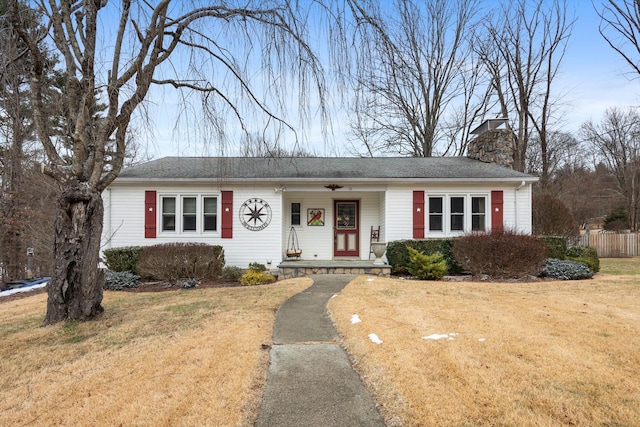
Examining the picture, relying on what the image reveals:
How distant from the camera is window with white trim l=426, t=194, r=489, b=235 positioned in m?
11.2

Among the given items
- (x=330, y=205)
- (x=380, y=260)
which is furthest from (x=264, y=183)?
(x=380, y=260)

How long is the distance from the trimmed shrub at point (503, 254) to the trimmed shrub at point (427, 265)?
2.15 ft

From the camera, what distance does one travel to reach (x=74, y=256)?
17.5ft

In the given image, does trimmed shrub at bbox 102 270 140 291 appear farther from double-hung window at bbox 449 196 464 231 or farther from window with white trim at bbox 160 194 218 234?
double-hung window at bbox 449 196 464 231

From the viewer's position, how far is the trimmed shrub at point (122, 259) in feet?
31.9

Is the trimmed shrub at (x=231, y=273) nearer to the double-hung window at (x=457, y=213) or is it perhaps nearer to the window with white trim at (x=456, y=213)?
the window with white trim at (x=456, y=213)

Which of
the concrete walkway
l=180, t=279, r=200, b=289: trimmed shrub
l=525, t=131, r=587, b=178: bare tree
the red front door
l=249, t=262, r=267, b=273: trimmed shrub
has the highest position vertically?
l=525, t=131, r=587, b=178: bare tree

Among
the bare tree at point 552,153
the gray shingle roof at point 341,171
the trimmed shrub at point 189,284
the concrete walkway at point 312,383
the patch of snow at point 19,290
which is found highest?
the bare tree at point 552,153

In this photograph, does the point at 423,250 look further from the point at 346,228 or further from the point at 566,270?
the point at 566,270

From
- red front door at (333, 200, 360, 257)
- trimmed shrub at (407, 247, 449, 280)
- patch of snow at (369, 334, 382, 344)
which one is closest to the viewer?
patch of snow at (369, 334, 382, 344)

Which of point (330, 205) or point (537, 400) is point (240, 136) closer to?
point (537, 400)

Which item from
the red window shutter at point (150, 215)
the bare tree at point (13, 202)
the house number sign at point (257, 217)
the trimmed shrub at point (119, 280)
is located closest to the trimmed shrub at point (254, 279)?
the house number sign at point (257, 217)

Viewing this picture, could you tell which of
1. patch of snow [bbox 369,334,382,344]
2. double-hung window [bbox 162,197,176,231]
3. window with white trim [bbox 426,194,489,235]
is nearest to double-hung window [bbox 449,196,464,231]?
window with white trim [bbox 426,194,489,235]

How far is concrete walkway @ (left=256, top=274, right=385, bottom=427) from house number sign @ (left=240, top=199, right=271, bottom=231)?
19.2 ft
